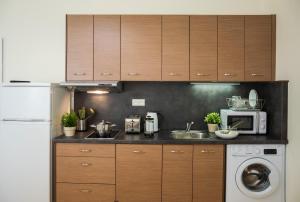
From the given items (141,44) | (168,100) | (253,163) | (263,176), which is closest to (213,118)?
(168,100)

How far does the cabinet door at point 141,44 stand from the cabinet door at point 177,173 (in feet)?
2.84

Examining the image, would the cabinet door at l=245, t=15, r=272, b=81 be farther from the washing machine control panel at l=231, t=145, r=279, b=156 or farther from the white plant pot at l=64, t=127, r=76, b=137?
the white plant pot at l=64, t=127, r=76, b=137

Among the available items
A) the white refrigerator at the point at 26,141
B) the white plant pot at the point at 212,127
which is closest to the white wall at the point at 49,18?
the white refrigerator at the point at 26,141

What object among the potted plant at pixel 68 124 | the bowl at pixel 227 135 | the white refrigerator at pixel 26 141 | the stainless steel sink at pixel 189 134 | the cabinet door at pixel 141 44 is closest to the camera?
the white refrigerator at pixel 26 141

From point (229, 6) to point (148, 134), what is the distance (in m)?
1.73

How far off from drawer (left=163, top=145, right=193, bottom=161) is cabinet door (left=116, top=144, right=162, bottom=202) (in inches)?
2.9

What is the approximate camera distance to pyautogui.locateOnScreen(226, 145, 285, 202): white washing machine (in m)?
2.64

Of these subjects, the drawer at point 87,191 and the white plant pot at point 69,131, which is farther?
the white plant pot at point 69,131

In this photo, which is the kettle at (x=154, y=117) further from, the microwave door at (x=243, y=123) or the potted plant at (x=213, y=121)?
the microwave door at (x=243, y=123)

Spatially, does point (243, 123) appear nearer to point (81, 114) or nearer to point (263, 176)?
point (263, 176)

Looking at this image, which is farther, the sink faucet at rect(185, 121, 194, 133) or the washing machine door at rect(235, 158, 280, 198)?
the sink faucet at rect(185, 121, 194, 133)

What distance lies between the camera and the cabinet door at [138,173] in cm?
266

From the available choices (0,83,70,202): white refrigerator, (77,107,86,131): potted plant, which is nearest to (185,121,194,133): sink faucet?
(77,107,86,131): potted plant

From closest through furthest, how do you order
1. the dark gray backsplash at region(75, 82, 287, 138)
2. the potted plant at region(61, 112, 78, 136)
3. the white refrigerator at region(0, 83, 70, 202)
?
the white refrigerator at region(0, 83, 70, 202) → the potted plant at region(61, 112, 78, 136) → the dark gray backsplash at region(75, 82, 287, 138)
